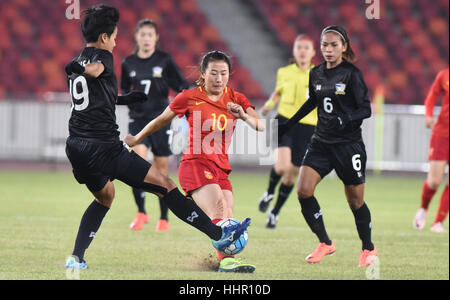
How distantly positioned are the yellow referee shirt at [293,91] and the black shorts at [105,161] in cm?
381

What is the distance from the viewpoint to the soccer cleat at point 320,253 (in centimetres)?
675

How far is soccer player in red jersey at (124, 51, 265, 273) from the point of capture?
6.03 meters

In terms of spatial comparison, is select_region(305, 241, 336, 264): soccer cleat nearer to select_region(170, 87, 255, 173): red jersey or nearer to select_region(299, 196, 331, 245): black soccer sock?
select_region(299, 196, 331, 245): black soccer sock

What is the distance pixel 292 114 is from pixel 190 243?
2.22m

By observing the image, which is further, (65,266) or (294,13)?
(294,13)

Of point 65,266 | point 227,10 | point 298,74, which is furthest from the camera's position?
point 227,10

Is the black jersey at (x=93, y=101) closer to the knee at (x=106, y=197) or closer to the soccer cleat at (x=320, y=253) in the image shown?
the knee at (x=106, y=197)

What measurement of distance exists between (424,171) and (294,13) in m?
5.69

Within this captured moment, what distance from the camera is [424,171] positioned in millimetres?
15875

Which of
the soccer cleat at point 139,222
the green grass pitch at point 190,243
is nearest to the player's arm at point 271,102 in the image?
the green grass pitch at point 190,243

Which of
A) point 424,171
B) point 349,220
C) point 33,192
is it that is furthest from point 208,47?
point 349,220

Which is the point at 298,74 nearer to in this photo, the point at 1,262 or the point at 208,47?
the point at 1,262

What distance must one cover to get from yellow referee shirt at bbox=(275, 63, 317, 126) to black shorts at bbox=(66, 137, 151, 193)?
12.5ft

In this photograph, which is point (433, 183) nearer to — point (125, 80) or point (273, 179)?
point (273, 179)
